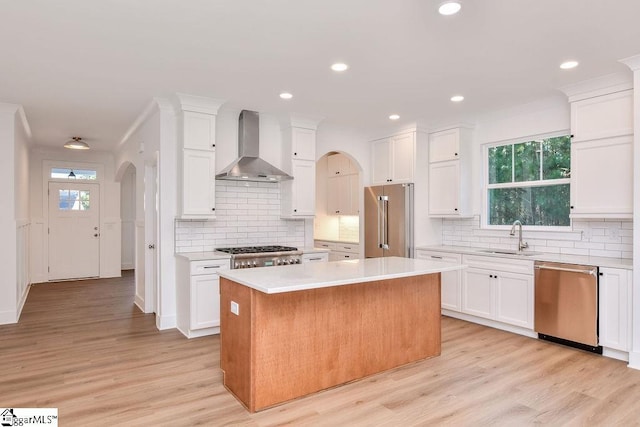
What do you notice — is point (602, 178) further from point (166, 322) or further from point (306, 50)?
point (166, 322)

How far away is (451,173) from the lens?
5289 mm

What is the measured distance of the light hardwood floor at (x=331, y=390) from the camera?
255 cm

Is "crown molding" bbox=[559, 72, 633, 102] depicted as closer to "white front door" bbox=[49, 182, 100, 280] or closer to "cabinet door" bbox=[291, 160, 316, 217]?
"cabinet door" bbox=[291, 160, 316, 217]

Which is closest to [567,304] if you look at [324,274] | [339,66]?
[324,274]

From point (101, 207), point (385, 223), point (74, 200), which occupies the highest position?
point (74, 200)

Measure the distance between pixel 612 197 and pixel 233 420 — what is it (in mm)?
3802

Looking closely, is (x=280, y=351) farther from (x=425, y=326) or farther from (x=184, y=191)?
(x=184, y=191)

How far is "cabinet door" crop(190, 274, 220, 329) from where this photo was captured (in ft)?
13.6

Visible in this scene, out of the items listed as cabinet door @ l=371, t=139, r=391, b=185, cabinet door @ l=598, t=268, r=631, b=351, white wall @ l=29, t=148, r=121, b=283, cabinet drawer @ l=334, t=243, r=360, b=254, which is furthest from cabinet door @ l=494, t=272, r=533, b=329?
white wall @ l=29, t=148, r=121, b=283

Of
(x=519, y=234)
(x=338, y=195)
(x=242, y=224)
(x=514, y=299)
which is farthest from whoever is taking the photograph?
(x=338, y=195)

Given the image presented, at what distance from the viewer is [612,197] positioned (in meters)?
3.72

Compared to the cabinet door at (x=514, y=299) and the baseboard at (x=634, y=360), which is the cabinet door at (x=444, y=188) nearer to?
the cabinet door at (x=514, y=299)

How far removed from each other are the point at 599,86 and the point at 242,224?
413 centimetres

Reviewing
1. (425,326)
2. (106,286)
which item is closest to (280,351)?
(425,326)
